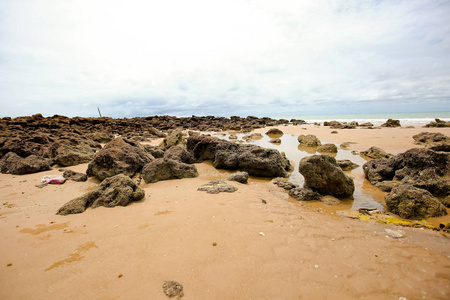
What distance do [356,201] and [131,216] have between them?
Answer: 231 inches

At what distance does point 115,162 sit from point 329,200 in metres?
7.13

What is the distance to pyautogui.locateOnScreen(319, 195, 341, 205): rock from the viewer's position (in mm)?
5479

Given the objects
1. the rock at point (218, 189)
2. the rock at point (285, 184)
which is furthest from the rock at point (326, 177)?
the rock at point (218, 189)

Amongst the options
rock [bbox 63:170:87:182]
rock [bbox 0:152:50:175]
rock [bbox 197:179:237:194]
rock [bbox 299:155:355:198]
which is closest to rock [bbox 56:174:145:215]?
rock [bbox 197:179:237:194]

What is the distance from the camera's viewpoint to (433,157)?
232 inches

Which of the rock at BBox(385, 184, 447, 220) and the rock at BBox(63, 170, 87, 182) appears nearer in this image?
the rock at BBox(385, 184, 447, 220)

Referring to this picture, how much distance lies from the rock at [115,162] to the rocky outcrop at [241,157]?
2931 mm

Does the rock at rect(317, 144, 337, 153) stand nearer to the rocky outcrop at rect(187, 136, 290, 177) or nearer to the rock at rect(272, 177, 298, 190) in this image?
the rocky outcrop at rect(187, 136, 290, 177)

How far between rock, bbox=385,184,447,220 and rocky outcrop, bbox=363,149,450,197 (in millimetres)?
1046

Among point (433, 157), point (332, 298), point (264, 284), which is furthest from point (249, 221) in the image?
point (433, 157)

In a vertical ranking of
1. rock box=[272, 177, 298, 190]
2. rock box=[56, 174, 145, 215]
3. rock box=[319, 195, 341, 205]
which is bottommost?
rock box=[319, 195, 341, 205]

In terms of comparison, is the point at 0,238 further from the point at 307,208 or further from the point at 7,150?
the point at 7,150

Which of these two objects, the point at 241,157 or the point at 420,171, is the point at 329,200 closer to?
the point at 420,171

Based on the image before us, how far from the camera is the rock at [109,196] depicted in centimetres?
440
